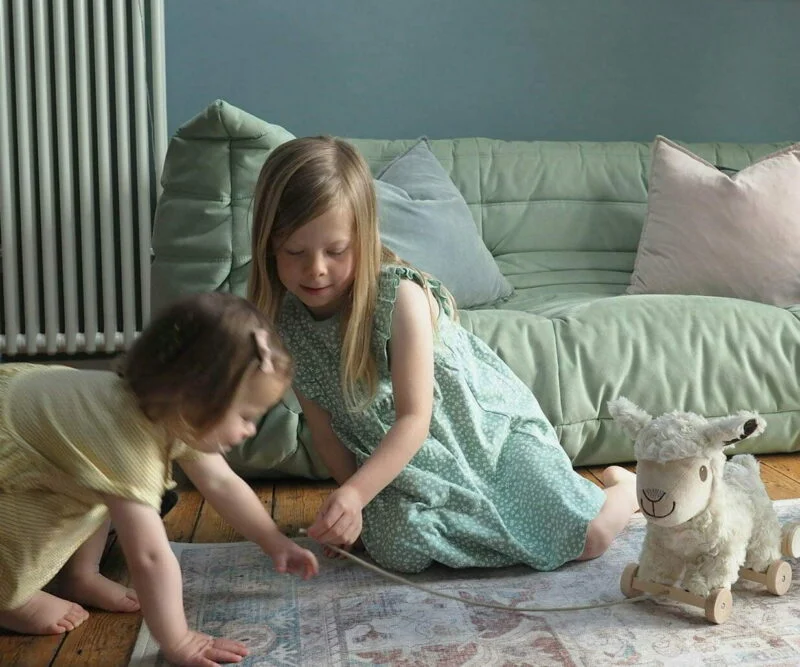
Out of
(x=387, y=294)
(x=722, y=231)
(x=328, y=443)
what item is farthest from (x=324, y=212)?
(x=722, y=231)

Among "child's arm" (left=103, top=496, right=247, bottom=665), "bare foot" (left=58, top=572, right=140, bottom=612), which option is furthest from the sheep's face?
"bare foot" (left=58, top=572, right=140, bottom=612)

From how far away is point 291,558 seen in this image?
1.19 m

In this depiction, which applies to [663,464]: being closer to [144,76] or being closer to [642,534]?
[642,534]

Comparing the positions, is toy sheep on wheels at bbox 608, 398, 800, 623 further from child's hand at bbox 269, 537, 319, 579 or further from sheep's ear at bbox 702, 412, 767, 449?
child's hand at bbox 269, 537, 319, 579

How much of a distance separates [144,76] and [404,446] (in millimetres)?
1522

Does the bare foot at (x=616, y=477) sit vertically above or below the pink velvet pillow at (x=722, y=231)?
below

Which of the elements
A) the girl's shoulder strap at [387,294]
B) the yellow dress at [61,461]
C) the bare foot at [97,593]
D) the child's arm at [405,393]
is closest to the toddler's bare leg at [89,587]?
the bare foot at [97,593]

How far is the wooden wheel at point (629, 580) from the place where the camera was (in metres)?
1.27

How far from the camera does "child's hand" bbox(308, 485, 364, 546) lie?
1222mm

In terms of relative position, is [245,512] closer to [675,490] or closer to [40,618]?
[40,618]

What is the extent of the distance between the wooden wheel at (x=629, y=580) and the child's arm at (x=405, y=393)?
32cm

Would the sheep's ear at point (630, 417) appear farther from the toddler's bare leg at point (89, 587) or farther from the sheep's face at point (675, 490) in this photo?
the toddler's bare leg at point (89, 587)

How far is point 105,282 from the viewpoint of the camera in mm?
2547

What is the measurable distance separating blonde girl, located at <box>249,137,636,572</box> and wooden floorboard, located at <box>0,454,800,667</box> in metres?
0.20
